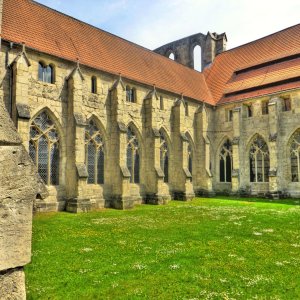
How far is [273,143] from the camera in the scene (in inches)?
949

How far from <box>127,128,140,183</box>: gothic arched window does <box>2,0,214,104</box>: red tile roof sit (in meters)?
4.15

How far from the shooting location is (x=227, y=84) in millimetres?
29672

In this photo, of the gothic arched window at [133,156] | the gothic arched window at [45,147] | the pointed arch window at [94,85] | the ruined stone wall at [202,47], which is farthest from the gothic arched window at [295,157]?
the gothic arched window at [45,147]

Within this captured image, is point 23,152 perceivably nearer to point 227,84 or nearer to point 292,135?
point 292,135

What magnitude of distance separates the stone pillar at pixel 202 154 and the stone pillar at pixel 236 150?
1983 mm

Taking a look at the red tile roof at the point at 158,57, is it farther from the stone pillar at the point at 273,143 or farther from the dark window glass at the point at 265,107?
the stone pillar at the point at 273,143

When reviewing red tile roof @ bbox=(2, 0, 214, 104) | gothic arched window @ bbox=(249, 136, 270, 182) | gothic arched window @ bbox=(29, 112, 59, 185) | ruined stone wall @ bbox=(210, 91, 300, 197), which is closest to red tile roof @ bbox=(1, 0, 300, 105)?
red tile roof @ bbox=(2, 0, 214, 104)

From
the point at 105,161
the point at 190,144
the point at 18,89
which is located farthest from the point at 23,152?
the point at 190,144

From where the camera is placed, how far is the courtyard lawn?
559 cm

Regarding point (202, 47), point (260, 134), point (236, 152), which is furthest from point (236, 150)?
point (202, 47)

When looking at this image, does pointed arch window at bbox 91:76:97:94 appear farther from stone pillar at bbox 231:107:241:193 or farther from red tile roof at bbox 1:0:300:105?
stone pillar at bbox 231:107:241:193

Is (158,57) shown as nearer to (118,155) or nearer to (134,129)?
(134,129)

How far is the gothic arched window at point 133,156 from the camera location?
69.5ft

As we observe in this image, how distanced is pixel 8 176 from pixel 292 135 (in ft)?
81.2
